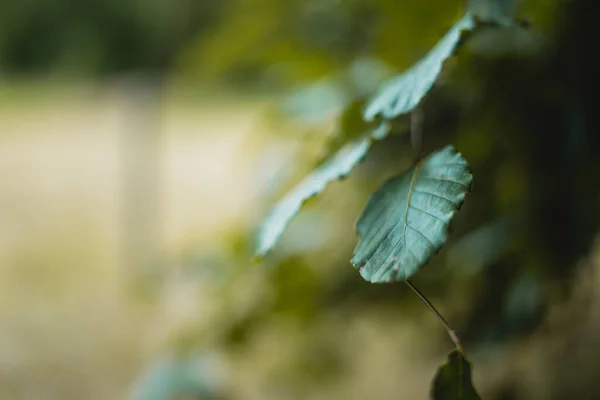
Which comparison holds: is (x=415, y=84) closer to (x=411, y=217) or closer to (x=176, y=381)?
(x=411, y=217)

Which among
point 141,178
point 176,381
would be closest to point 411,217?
point 176,381

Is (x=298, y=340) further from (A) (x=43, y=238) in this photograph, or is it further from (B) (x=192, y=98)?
(B) (x=192, y=98)

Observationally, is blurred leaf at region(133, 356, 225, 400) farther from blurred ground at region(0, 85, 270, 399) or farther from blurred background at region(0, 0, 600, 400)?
blurred ground at region(0, 85, 270, 399)

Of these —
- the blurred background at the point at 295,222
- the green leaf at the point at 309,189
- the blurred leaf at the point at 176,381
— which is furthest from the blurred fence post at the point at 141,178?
the green leaf at the point at 309,189

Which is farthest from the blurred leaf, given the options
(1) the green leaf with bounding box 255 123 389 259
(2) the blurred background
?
(1) the green leaf with bounding box 255 123 389 259

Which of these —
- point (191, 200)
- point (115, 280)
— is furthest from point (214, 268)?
Answer: point (191, 200)

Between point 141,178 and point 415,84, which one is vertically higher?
point 141,178

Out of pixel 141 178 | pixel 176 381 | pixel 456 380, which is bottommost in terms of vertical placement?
pixel 456 380
